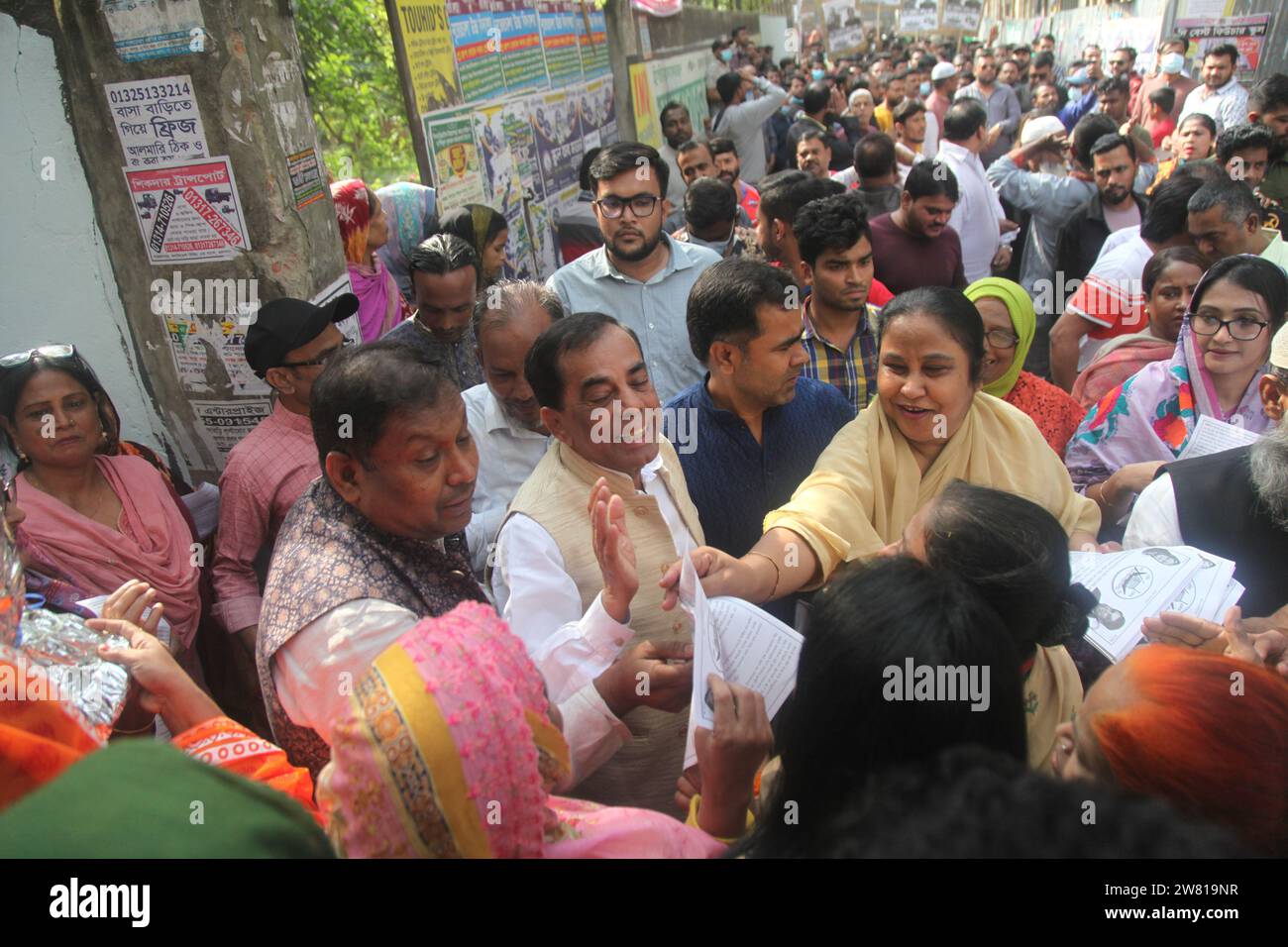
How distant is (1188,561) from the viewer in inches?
76.9

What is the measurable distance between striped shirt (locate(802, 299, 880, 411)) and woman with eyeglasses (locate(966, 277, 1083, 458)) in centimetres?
44

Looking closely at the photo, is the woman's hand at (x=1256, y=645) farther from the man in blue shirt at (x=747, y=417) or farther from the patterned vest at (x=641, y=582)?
the patterned vest at (x=641, y=582)

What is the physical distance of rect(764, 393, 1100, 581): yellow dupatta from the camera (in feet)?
7.31

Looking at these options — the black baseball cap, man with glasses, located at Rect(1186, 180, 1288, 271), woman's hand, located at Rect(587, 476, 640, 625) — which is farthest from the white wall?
man with glasses, located at Rect(1186, 180, 1288, 271)

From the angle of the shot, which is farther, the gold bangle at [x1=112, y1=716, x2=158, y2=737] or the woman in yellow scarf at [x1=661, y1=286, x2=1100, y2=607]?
the woman in yellow scarf at [x1=661, y1=286, x2=1100, y2=607]

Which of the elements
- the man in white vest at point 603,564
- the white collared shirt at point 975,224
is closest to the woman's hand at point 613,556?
the man in white vest at point 603,564

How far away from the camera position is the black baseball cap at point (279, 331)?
2682 millimetres

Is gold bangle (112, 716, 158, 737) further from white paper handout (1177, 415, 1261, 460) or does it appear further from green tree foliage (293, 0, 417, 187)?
green tree foliage (293, 0, 417, 187)

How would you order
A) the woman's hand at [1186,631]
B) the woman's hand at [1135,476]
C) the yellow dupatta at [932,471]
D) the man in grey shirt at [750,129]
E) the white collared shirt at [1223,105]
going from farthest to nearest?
the man in grey shirt at [750,129]
the white collared shirt at [1223,105]
the woman's hand at [1135,476]
the yellow dupatta at [932,471]
the woman's hand at [1186,631]

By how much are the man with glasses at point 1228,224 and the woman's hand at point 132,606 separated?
4218mm
